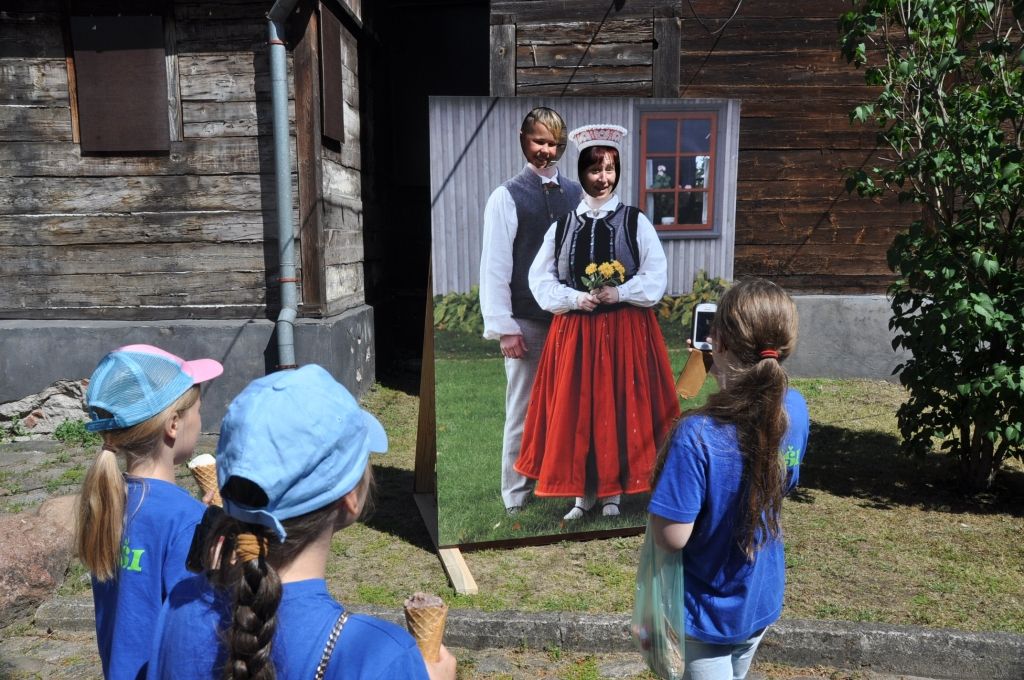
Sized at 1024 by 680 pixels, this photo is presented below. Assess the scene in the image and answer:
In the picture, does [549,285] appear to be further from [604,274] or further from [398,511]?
[398,511]

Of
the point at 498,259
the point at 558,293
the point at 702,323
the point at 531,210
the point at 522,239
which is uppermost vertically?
the point at 531,210

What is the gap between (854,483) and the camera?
559cm

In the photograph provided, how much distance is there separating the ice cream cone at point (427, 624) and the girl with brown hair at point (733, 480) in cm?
76

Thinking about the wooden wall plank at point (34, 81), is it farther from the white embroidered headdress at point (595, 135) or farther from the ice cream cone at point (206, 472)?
the ice cream cone at point (206, 472)

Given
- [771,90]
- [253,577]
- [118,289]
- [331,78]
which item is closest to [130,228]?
[118,289]

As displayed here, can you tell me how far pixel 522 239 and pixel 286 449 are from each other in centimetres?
303

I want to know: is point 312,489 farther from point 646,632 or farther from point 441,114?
point 441,114

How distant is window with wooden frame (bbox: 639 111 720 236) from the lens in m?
4.35

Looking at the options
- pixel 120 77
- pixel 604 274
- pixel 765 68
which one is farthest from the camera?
pixel 765 68

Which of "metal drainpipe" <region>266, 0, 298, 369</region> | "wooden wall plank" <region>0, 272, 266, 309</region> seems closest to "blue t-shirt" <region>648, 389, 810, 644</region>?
"metal drainpipe" <region>266, 0, 298, 369</region>

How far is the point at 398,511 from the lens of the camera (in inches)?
207

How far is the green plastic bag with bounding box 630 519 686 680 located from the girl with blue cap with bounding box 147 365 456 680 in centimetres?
102

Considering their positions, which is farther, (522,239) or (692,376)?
(692,376)

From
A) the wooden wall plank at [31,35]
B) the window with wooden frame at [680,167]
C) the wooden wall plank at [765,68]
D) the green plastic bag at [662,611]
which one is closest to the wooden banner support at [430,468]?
the window with wooden frame at [680,167]
